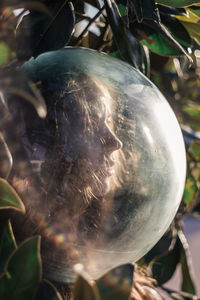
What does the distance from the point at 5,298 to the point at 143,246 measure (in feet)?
0.85

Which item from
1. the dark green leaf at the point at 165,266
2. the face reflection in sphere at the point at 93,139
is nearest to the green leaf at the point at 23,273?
the face reflection in sphere at the point at 93,139

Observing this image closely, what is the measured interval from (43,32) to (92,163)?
0.25 m

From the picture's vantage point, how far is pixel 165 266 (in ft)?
3.63

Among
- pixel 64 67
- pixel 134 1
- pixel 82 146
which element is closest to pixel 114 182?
pixel 82 146

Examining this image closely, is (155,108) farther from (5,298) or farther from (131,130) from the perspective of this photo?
(5,298)

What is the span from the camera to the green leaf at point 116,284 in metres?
0.54

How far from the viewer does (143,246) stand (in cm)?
75

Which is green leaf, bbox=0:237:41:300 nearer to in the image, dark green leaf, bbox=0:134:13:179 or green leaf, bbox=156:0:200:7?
dark green leaf, bbox=0:134:13:179

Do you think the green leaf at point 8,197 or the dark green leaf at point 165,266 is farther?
the dark green leaf at point 165,266

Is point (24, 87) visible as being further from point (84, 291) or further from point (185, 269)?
point (185, 269)

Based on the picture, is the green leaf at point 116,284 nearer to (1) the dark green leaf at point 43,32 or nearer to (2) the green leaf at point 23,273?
(2) the green leaf at point 23,273

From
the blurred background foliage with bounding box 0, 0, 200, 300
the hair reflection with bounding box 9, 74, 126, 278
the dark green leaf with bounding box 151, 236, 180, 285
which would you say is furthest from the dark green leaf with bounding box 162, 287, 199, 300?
the hair reflection with bounding box 9, 74, 126, 278

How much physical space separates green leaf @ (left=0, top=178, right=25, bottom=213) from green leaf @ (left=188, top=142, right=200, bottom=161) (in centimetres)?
65

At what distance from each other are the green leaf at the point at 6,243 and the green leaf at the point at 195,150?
627 mm
